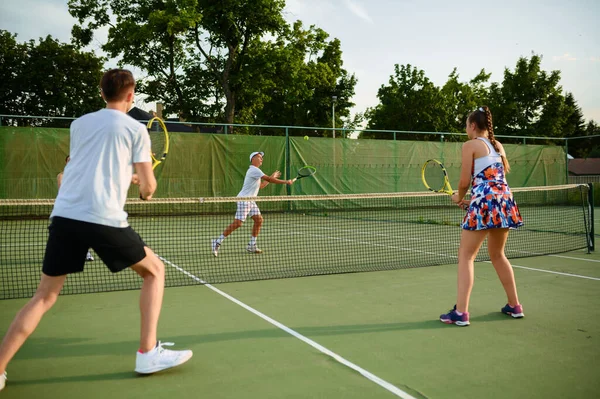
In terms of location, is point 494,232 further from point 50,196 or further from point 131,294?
point 50,196

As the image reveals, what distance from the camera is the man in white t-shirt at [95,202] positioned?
8.41ft

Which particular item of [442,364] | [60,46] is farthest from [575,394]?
[60,46]

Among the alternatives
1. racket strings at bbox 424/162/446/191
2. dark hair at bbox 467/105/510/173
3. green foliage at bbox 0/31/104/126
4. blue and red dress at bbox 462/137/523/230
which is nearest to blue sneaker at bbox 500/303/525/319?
blue and red dress at bbox 462/137/523/230

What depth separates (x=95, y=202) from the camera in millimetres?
2555

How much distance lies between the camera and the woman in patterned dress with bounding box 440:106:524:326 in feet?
12.7

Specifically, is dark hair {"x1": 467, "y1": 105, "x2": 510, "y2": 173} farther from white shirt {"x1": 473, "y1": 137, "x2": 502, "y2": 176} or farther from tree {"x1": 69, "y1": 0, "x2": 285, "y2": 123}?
tree {"x1": 69, "y1": 0, "x2": 285, "y2": 123}

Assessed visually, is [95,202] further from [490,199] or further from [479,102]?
[479,102]

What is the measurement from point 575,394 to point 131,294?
395 cm

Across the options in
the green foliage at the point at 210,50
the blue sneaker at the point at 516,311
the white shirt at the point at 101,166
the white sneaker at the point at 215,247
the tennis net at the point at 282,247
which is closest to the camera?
the white shirt at the point at 101,166

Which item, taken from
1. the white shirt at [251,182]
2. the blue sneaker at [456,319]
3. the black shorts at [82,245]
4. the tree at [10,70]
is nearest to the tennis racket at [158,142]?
the white shirt at [251,182]

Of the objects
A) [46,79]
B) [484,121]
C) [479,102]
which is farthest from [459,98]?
[484,121]

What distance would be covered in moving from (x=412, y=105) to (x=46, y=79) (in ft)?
90.1

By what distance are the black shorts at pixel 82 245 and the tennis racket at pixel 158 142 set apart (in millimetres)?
1863

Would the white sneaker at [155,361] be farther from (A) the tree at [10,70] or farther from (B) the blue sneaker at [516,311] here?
(A) the tree at [10,70]
